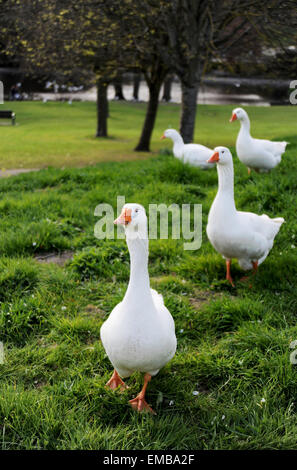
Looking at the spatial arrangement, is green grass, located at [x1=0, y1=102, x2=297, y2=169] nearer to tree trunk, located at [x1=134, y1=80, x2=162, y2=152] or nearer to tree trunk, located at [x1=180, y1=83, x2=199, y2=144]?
tree trunk, located at [x1=134, y1=80, x2=162, y2=152]

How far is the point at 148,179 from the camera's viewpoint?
268 inches

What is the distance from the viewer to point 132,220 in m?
2.41

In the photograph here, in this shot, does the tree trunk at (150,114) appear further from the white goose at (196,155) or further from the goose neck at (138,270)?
the goose neck at (138,270)

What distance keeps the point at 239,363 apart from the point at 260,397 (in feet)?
1.05

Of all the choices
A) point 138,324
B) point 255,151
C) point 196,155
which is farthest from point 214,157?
point 196,155

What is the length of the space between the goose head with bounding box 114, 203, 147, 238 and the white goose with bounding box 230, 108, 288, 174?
4.64 metres

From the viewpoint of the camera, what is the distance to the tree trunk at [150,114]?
489 inches

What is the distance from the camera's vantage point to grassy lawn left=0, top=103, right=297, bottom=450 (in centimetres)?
240

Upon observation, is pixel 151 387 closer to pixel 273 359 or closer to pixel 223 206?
pixel 273 359

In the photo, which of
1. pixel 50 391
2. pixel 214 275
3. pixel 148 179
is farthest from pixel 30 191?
pixel 50 391

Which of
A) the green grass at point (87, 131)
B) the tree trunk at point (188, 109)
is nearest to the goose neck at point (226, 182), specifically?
the tree trunk at point (188, 109)

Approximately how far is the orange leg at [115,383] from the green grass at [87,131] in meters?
7.84

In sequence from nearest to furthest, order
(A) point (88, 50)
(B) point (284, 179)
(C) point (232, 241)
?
(C) point (232, 241), (B) point (284, 179), (A) point (88, 50)
